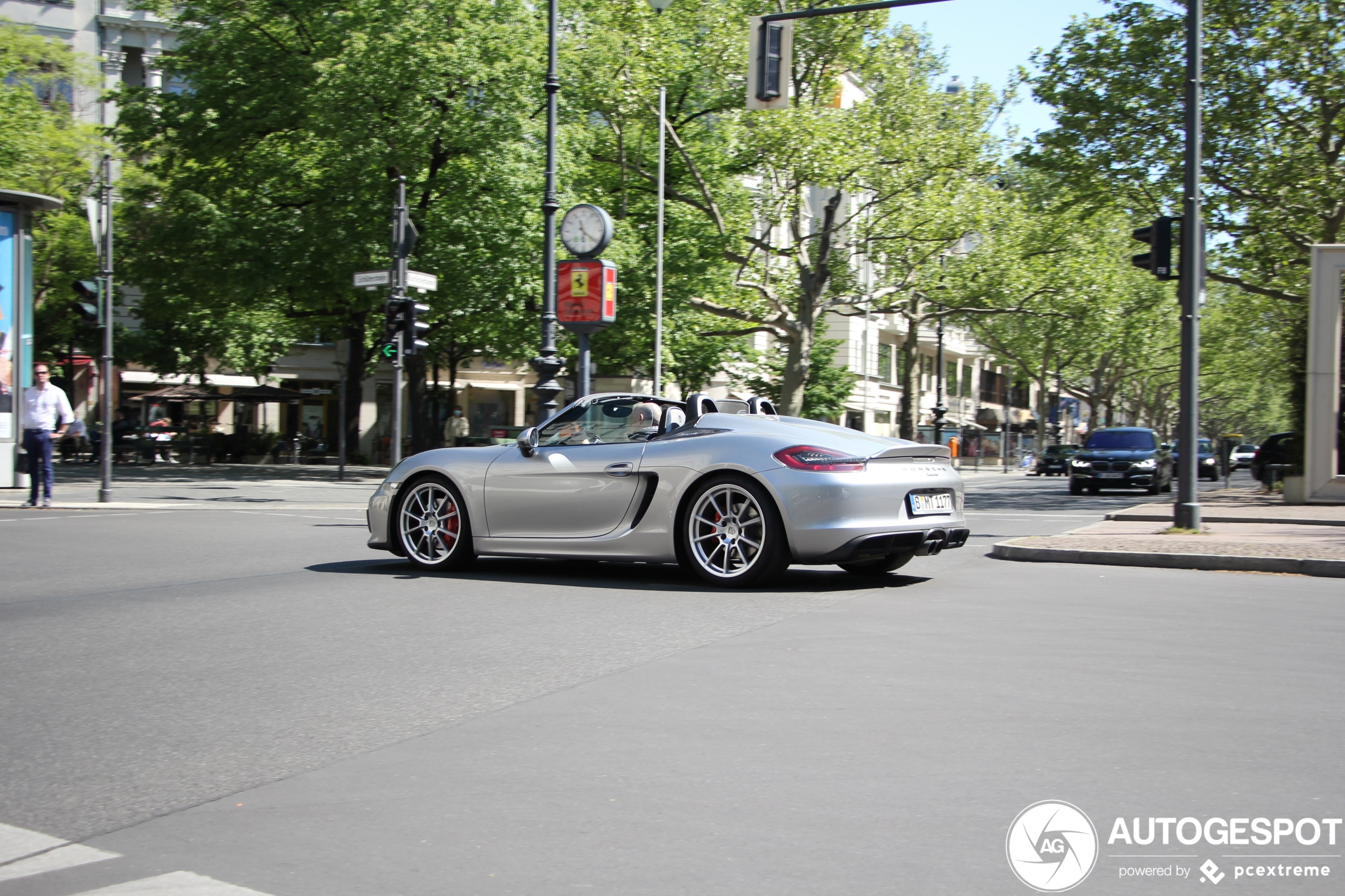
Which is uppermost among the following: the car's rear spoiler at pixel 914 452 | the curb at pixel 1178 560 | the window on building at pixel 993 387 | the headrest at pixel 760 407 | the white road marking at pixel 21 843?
the window on building at pixel 993 387

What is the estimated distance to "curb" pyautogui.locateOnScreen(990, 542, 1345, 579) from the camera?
1134cm

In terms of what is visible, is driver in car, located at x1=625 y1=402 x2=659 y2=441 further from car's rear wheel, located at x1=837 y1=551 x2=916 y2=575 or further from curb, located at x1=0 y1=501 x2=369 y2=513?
curb, located at x1=0 y1=501 x2=369 y2=513

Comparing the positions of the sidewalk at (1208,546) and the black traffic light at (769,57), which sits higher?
the black traffic light at (769,57)

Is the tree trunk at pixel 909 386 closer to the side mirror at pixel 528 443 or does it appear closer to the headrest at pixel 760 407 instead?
the headrest at pixel 760 407

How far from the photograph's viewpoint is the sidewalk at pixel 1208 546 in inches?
457

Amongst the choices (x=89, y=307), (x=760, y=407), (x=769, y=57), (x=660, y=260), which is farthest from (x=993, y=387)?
(x=760, y=407)

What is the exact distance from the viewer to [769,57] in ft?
52.0

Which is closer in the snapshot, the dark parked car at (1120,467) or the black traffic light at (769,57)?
the black traffic light at (769,57)

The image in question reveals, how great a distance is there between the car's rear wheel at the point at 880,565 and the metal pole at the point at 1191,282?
5.62 meters

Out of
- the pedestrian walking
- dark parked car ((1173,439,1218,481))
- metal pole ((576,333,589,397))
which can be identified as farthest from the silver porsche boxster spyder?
dark parked car ((1173,439,1218,481))

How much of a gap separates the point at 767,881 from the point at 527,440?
6.92m

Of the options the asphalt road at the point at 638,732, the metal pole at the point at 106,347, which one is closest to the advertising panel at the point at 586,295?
the metal pole at the point at 106,347

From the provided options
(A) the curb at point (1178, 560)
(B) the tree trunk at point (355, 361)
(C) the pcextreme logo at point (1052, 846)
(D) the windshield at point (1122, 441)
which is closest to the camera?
(C) the pcextreme logo at point (1052, 846)

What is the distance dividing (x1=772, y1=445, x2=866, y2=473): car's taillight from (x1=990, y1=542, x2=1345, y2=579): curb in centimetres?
393
